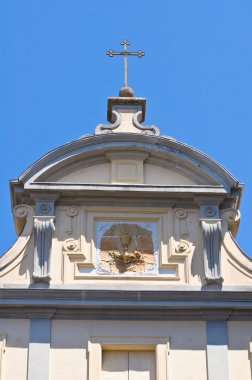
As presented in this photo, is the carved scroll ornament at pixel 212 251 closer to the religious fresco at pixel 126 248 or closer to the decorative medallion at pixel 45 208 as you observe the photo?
the religious fresco at pixel 126 248

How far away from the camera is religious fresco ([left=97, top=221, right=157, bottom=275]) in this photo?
65.0 feet

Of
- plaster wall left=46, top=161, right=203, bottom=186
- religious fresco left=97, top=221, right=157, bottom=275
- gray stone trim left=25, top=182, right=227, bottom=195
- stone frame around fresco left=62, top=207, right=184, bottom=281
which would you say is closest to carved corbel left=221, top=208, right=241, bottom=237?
gray stone trim left=25, top=182, right=227, bottom=195

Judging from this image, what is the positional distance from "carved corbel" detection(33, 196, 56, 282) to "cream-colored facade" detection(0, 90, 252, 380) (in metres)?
0.02

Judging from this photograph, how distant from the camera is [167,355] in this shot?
61.8ft

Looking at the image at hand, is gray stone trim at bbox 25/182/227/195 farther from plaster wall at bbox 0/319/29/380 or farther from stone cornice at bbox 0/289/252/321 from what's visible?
plaster wall at bbox 0/319/29/380

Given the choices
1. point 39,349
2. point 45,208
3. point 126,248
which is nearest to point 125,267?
point 126,248

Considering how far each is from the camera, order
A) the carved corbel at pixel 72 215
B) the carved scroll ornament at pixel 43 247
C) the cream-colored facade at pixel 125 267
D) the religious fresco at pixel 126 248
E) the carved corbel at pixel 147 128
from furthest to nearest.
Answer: the carved corbel at pixel 147 128, the carved corbel at pixel 72 215, the religious fresco at pixel 126 248, the carved scroll ornament at pixel 43 247, the cream-colored facade at pixel 125 267

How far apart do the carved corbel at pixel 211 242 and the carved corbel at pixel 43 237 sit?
2.58 meters

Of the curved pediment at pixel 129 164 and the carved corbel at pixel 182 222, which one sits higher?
the curved pediment at pixel 129 164

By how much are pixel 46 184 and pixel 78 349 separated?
3055 millimetres

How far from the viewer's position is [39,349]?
61.6 ft

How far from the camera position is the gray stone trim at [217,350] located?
18656 millimetres

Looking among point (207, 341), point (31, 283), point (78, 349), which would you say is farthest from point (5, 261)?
point (207, 341)

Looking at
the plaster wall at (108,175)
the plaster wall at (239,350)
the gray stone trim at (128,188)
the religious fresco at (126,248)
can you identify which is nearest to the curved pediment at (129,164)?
the plaster wall at (108,175)
